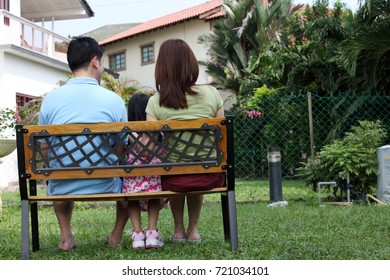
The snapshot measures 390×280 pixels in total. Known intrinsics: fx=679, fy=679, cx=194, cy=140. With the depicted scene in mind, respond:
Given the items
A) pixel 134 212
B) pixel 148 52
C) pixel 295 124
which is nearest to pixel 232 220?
pixel 134 212

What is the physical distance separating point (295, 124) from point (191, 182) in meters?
10.1

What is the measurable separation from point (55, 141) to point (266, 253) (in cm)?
140

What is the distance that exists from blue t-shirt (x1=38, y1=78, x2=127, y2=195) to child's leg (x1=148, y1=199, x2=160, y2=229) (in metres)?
0.24

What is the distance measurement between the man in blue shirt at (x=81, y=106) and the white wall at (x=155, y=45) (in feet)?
88.0

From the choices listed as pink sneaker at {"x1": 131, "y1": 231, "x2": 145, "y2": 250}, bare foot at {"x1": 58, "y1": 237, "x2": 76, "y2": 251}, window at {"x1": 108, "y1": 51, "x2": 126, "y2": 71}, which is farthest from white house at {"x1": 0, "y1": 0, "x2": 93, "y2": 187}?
window at {"x1": 108, "y1": 51, "x2": 126, "y2": 71}

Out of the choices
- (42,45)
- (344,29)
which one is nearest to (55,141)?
(344,29)

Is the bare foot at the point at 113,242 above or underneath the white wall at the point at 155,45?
underneath

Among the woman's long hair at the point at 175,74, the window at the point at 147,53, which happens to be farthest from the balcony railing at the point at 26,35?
the woman's long hair at the point at 175,74

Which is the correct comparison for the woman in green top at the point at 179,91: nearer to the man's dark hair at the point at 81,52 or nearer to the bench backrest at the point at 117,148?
the bench backrest at the point at 117,148

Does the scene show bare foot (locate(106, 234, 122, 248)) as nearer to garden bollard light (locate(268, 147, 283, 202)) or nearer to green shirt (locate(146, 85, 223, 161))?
green shirt (locate(146, 85, 223, 161))

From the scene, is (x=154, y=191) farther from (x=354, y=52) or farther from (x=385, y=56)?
(x=385, y=56)

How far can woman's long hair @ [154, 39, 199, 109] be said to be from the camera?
13.9 feet

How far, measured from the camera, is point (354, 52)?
1241 centimetres

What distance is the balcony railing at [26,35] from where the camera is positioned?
18.1 m
